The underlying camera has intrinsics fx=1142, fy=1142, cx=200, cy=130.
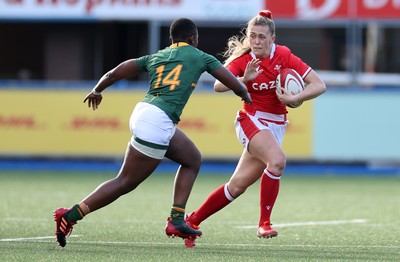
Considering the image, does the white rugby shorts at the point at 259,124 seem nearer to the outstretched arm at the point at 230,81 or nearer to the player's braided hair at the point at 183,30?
the outstretched arm at the point at 230,81

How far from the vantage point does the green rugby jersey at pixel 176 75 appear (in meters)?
9.47

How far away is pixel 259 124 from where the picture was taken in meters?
10.3

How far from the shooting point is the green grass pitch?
30.2ft

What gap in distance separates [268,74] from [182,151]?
46.9 inches

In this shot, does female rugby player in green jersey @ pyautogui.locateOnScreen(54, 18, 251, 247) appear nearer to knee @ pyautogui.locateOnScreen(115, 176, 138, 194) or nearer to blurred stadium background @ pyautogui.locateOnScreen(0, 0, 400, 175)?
knee @ pyautogui.locateOnScreen(115, 176, 138, 194)

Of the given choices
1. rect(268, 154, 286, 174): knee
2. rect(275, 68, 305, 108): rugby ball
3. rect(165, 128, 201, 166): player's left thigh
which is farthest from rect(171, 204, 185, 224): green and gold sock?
rect(275, 68, 305, 108): rugby ball

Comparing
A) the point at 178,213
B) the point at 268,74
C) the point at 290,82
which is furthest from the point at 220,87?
the point at 178,213

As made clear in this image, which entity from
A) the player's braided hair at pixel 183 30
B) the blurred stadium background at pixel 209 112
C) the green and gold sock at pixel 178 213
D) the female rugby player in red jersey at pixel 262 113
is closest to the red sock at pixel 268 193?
the female rugby player in red jersey at pixel 262 113

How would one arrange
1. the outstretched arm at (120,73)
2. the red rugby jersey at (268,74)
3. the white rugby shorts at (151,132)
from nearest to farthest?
the white rugby shorts at (151,132) < the outstretched arm at (120,73) < the red rugby jersey at (268,74)

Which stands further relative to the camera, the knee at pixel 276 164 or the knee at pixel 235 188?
the knee at pixel 235 188

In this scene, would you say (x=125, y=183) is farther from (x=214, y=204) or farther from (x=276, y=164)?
(x=276, y=164)

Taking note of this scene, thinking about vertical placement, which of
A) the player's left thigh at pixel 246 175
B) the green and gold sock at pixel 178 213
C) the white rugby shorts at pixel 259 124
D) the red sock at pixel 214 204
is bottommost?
the red sock at pixel 214 204

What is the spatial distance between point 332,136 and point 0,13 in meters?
6.90

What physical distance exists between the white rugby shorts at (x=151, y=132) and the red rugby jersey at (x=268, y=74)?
1106mm
